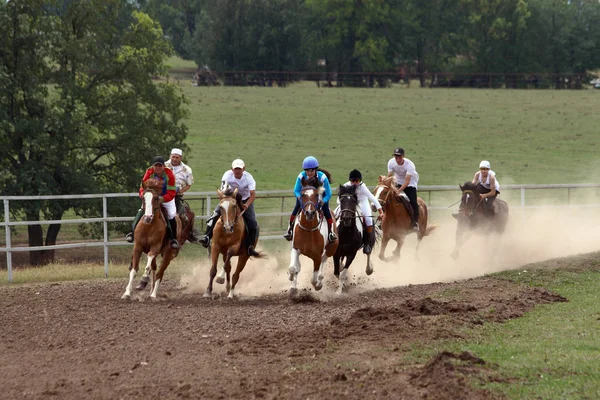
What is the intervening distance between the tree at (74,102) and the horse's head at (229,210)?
11.5m

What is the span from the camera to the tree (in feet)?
86.7

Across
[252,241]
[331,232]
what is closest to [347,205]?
[331,232]

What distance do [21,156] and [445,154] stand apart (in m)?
28.7

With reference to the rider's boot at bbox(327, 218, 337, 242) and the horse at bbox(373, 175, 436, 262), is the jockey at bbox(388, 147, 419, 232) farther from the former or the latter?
the rider's boot at bbox(327, 218, 337, 242)

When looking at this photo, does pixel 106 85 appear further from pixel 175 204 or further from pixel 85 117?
pixel 175 204

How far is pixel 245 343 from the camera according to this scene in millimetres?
11133

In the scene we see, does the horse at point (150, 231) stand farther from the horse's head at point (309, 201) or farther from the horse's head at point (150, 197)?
the horse's head at point (309, 201)

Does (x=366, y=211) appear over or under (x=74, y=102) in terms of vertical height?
under

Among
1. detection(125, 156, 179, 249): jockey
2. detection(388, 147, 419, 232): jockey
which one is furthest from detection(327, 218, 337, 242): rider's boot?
detection(388, 147, 419, 232): jockey

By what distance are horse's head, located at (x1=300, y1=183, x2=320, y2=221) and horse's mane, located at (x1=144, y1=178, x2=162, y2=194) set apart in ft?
7.42

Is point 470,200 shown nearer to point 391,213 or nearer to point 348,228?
point 391,213

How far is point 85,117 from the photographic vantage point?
27641mm

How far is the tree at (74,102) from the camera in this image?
86.7 feet

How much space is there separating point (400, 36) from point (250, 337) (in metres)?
86.7
